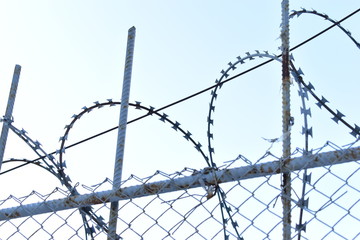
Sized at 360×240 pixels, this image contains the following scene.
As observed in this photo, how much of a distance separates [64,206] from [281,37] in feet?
4.43

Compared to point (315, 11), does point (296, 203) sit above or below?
below

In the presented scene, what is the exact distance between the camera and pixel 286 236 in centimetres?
236

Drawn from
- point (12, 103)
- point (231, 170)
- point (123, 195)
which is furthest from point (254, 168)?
point (12, 103)

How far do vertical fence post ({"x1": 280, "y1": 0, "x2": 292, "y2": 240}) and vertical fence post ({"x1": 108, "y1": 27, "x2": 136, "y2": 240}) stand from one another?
2.57 ft

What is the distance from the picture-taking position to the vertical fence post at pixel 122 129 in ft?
8.72

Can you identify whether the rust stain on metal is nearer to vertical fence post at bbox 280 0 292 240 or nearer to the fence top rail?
the fence top rail

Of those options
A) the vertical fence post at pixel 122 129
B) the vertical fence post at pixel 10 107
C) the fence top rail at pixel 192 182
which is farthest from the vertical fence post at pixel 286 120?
the vertical fence post at pixel 10 107

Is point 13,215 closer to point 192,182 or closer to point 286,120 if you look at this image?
point 192,182

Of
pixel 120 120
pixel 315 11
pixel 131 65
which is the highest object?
pixel 315 11

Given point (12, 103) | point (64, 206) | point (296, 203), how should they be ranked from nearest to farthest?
point (296, 203)
point (64, 206)
point (12, 103)

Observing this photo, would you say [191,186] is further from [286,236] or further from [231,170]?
[286,236]

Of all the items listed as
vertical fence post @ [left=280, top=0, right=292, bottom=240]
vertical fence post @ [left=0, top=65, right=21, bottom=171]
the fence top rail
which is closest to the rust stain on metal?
the fence top rail

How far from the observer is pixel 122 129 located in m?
2.86

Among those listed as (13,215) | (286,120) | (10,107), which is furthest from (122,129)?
(10,107)
